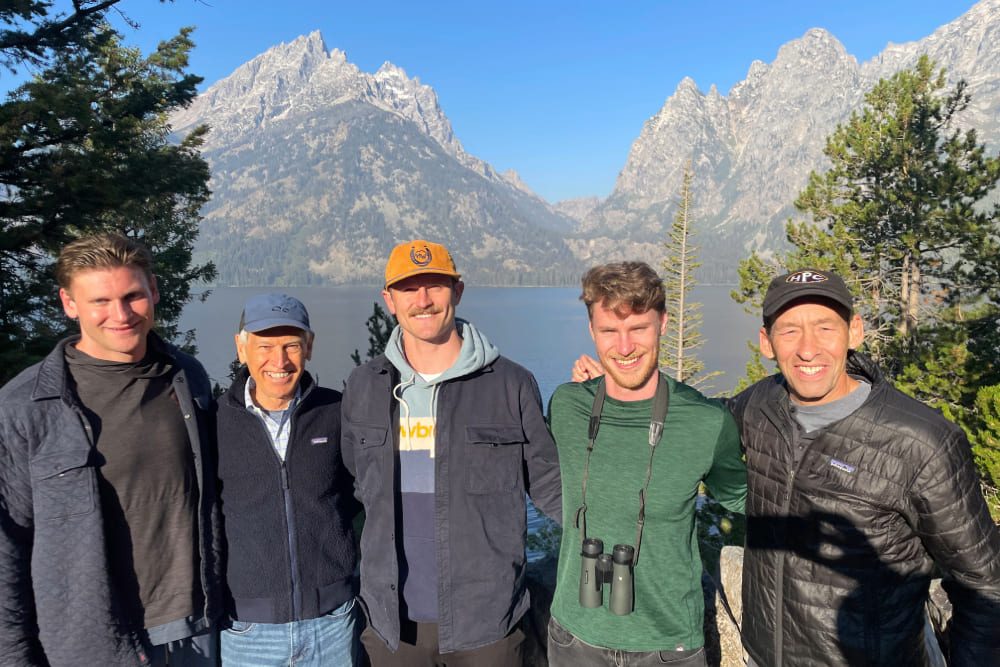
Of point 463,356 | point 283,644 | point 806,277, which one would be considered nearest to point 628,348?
point 463,356

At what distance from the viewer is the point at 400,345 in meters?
3.25

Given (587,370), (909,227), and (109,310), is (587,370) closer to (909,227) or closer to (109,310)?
(109,310)

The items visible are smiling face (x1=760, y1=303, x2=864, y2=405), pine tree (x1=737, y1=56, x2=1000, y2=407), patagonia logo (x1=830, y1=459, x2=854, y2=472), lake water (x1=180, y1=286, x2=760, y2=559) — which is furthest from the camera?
lake water (x1=180, y1=286, x2=760, y2=559)

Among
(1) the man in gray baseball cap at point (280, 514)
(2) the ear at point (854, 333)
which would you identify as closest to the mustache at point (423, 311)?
(1) the man in gray baseball cap at point (280, 514)

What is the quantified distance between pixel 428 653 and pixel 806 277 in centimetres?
284

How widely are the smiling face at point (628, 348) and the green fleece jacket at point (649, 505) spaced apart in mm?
91

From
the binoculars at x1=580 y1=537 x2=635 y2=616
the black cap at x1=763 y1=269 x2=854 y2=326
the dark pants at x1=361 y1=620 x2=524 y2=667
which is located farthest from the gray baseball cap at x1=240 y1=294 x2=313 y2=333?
the black cap at x1=763 y1=269 x2=854 y2=326

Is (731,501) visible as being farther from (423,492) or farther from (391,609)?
(391,609)

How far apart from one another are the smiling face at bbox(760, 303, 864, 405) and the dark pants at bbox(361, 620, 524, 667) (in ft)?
6.81

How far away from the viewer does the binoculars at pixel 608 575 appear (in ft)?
8.39

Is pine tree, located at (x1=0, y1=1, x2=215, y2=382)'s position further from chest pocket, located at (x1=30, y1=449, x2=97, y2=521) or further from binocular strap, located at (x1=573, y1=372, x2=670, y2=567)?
binocular strap, located at (x1=573, y1=372, x2=670, y2=567)

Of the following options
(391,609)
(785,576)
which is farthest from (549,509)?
(785,576)

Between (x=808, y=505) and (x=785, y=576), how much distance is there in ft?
1.31

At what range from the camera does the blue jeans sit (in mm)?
2967
